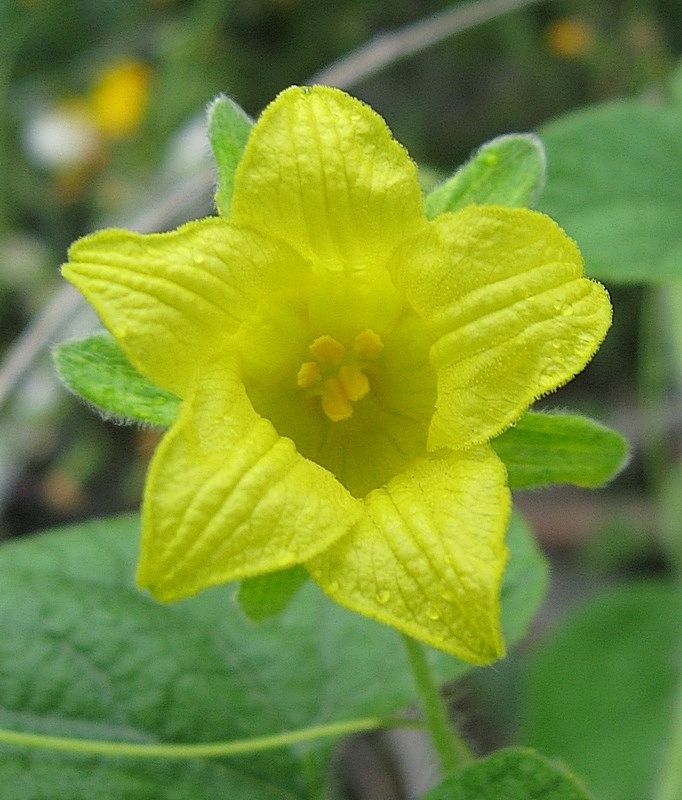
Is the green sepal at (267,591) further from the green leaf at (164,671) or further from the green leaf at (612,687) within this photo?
the green leaf at (612,687)

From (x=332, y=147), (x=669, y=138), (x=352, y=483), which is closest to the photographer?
(x=332, y=147)

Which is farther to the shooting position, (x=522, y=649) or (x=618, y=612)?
(x=522, y=649)

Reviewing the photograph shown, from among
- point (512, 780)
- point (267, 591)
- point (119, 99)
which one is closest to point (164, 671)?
point (267, 591)

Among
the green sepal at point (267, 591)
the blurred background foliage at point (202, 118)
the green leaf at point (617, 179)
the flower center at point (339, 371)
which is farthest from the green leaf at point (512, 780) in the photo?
the blurred background foliage at point (202, 118)

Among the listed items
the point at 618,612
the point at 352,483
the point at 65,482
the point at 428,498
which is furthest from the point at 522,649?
the point at 428,498

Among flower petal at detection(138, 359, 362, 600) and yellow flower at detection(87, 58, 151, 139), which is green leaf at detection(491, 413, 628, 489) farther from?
yellow flower at detection(87, 58, 151, 139)

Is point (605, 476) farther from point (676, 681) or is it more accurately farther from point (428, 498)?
point (676, 681)
